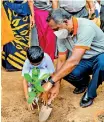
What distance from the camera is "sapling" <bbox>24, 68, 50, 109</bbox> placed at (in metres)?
3.14

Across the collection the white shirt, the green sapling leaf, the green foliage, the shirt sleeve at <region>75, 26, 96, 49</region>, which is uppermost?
the white shirt

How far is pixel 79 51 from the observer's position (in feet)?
10.5

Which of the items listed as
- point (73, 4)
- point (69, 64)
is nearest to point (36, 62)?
point (69, 64)

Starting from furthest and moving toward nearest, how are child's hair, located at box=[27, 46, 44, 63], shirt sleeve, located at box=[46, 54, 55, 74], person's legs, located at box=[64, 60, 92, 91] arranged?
1. person's legs, located at box=[64, 60, 92, 91]
2. shirt sleeve, located at box=[46, 54, 55, 74]
3. child's hair, located at box=[27, 46, 44, 63]

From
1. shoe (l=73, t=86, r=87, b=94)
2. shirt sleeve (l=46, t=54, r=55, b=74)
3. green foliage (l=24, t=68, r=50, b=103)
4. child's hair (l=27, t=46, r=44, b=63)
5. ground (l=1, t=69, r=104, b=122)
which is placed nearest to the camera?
green foliage (l=24, t=68, r=50, b=103)

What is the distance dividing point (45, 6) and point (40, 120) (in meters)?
1.94

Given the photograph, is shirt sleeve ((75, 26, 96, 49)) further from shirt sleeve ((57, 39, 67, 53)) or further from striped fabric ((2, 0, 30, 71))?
striped fabric ((2, 0, 30, 71))

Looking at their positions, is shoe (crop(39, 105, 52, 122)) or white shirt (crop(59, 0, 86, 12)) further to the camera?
white shirt (crop(59, 0, 86, 12))

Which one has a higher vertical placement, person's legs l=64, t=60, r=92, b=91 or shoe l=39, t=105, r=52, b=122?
person's legs l=64, t=60, r=92, b=91

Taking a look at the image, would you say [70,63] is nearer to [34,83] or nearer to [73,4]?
[34,83]

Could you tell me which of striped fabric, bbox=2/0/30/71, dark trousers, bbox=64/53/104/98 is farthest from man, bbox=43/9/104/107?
striped fabric, bbox=2/0/30/71

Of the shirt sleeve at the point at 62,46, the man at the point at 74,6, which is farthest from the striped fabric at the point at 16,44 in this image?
the shirt sleeve at the point at 62,46

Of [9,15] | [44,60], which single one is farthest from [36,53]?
[9,15]

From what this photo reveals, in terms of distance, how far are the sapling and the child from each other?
0.09 meters
